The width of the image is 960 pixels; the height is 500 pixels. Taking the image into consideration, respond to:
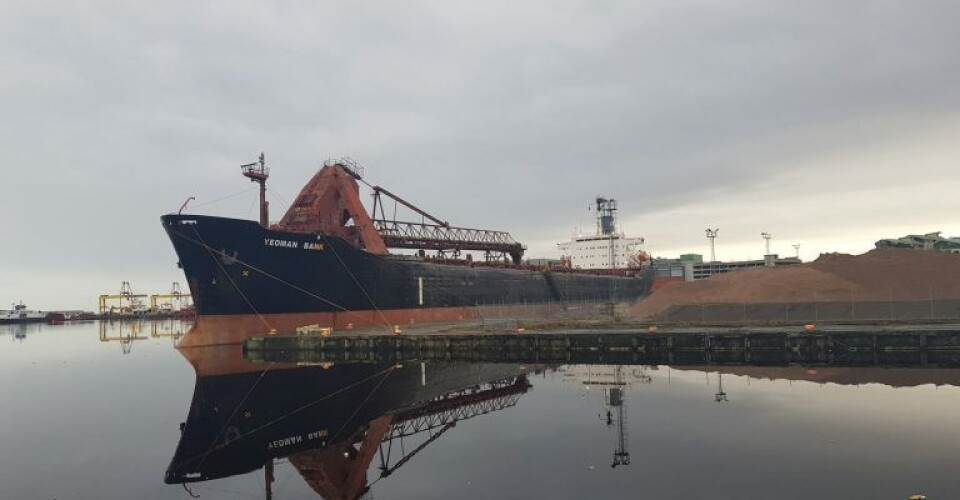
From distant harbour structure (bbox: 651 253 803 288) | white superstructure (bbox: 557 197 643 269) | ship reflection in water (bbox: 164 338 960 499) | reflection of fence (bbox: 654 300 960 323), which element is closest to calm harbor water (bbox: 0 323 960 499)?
ship reflection in water (bbox: 164 338 960 499)

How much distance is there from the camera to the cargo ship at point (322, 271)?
3541 cm

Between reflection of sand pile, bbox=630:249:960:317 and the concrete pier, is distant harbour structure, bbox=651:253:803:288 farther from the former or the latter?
the concrete pier

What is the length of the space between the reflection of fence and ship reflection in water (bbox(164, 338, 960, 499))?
15.2m

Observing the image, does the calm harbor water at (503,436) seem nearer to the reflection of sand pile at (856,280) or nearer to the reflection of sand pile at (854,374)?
the reflection of sand pile at (854,374)

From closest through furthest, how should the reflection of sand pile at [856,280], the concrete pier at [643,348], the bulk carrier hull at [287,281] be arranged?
the concrete pier at [643,348]
the bulk carrier hull at [287,281]
the reflection of sand pile at [856,280]

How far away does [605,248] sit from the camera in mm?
96562

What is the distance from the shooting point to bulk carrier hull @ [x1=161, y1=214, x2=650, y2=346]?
1388 inches

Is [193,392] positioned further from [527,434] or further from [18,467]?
[527,434]

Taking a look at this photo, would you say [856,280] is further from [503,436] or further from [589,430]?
[503,436]

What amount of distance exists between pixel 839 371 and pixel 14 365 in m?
49.5

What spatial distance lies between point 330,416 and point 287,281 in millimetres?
21733

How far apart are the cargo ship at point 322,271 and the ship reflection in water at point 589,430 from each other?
39.6 ft

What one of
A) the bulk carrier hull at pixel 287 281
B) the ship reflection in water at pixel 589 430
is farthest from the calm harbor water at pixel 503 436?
the bulk carrier hull at pixel 287 281

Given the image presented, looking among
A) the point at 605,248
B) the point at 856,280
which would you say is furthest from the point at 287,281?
the point at 605,248
